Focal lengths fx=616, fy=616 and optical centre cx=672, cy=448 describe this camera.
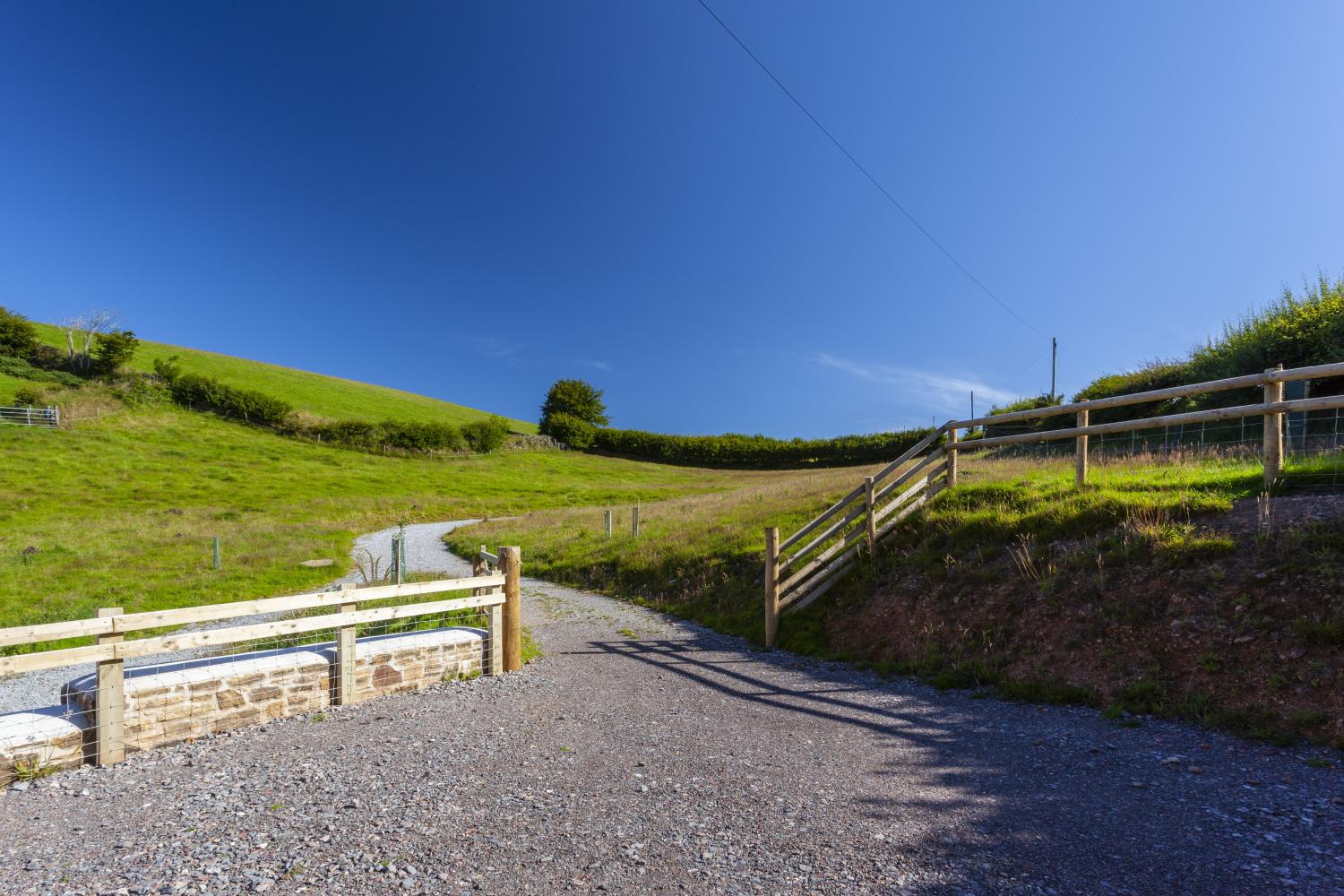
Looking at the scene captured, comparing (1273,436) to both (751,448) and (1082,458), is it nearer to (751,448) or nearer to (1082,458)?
(1082,458)

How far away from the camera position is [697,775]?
4.87m

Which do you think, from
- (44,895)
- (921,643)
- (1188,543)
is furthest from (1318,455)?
(44,895)

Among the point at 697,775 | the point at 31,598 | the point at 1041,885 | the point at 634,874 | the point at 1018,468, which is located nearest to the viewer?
the point at 1041,885

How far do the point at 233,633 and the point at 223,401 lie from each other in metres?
54.9

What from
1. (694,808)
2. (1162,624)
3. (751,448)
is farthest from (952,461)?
(751,448)

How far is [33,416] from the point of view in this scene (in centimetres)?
3788

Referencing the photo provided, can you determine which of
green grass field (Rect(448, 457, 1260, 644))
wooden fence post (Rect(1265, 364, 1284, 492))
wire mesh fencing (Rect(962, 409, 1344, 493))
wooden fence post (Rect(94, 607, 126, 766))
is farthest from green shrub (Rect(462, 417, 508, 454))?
wooden fence post (Rect(1265, 364, 1284, 492))

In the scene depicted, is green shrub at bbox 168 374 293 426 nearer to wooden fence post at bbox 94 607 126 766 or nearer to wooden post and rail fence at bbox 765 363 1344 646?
wooden fence post at bbox 94 607 126 766

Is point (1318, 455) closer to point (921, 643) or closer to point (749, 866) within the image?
point (921, 643)

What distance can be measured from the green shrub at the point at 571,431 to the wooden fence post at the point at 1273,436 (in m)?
60.6

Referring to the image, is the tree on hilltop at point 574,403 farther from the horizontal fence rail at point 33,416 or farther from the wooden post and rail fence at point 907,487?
the wooden post and rail fence at point 907,487

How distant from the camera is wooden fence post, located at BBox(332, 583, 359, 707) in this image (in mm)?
6684

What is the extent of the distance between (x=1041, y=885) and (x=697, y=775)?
7.83 feet

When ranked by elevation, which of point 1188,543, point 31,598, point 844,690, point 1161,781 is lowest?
point 31,598
